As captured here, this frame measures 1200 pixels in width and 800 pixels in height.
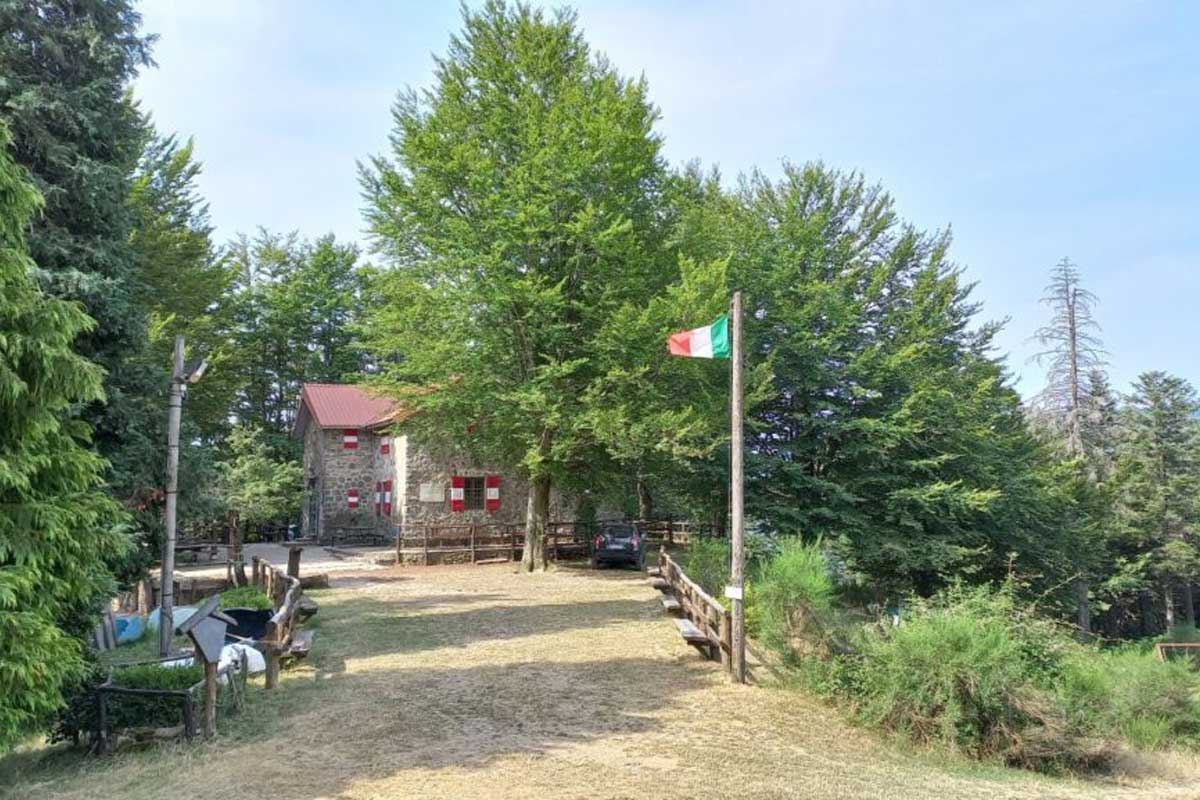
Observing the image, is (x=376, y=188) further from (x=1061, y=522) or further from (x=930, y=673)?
(x=1061, y=522)

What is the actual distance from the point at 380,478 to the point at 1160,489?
1179 inches

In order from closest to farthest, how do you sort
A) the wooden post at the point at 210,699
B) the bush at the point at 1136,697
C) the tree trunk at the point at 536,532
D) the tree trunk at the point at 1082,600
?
1. the wooden post at the point at 210,699
2. the bush at the point at 1136,697
3. the tree trunk at the point at 536,532
4. the tree trunk at the point at 1082,600

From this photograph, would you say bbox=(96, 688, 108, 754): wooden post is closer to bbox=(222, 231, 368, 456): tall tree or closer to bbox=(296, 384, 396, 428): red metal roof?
bbox=(296, 384, 396, 428): red metal roof

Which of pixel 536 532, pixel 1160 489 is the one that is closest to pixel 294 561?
pixel 536 532

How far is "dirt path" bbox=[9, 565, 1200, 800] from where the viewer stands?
571 centimetres

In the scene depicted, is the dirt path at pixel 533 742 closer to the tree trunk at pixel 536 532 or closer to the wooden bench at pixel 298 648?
the wooden bench at pixel 298 648

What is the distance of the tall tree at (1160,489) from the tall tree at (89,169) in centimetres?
2817

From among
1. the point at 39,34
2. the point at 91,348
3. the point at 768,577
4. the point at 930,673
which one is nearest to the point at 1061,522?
the point at 768,577

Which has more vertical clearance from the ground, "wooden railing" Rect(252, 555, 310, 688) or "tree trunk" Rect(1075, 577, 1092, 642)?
"wooden railing" Rect(252, 555, 310, 688)

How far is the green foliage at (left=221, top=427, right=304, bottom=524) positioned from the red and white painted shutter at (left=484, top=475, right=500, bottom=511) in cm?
776

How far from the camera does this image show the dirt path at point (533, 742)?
5.71m

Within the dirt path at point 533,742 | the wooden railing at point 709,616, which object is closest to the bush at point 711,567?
the wooden railing at point 709,616

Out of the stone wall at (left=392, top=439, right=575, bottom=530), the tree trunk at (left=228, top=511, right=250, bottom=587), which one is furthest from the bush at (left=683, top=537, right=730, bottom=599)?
the stone wall at (left=392, top=439, right=575, bottom=530)

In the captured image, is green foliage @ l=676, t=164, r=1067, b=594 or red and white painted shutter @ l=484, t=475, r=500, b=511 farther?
red and white painted shutter @ l=484, t=475, r=500, b=511
